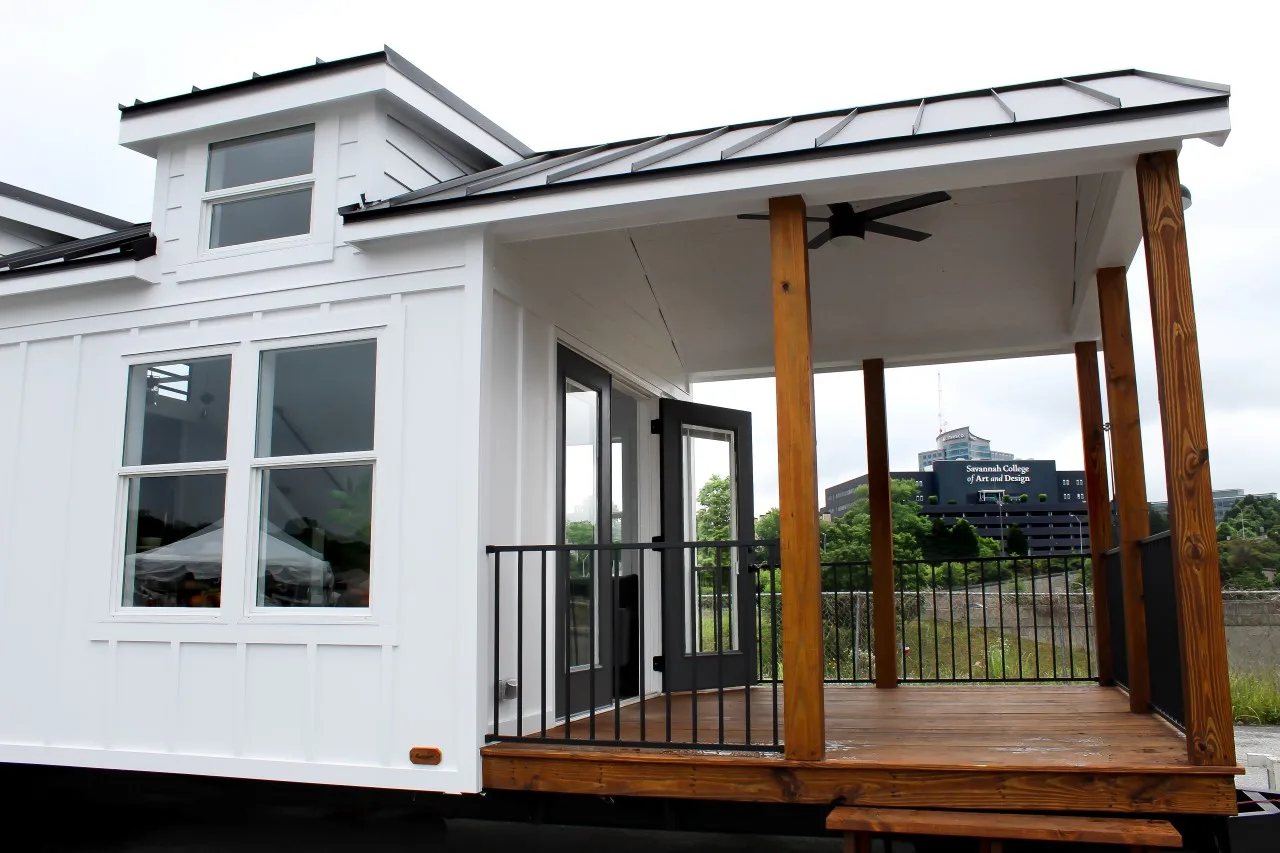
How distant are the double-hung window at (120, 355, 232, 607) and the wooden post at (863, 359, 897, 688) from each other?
13.3 feet

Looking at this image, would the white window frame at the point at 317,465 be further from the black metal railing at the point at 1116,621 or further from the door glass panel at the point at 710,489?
the black metal railing at the point at 1116,621

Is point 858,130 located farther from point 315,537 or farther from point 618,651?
point 315,537

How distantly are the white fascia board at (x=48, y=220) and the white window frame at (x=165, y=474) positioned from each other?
2.59m

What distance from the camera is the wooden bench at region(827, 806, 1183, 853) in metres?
3.07

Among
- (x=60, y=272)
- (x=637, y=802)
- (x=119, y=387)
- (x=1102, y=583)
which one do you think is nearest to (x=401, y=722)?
(x=637, y=802)

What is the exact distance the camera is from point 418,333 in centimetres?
437

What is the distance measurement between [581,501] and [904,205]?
2.30m

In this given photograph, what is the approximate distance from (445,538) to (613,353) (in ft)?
6.82

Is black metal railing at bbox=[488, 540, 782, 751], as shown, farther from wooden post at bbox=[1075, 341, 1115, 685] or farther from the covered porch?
wooden post at bbox=[1075, 341, 1115, 685]

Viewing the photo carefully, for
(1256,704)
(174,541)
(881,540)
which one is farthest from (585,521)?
(1256,704)

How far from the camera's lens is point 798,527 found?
142 inches

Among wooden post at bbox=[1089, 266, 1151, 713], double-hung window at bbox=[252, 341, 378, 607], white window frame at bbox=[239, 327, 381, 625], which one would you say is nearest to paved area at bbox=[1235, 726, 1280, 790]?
wooden post at bbox=[1089, 266, 1151, 713]

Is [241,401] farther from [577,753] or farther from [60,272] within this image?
[577,753]

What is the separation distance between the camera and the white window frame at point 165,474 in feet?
15.2
